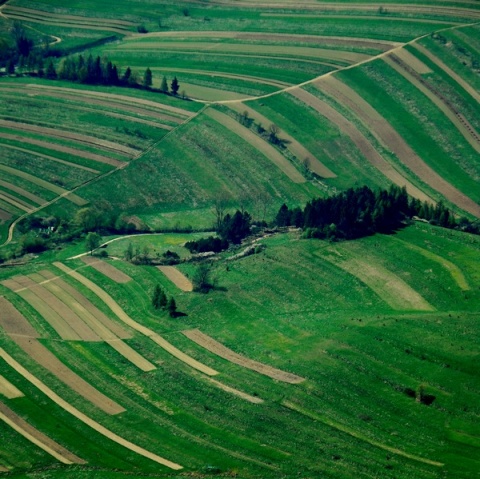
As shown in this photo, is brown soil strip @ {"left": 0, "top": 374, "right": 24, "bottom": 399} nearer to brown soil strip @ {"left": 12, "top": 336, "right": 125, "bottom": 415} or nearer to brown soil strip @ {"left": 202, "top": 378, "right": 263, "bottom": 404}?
brown soil strip @ {"left": 12, "top": 336, "right": 125, "bottom": 415}

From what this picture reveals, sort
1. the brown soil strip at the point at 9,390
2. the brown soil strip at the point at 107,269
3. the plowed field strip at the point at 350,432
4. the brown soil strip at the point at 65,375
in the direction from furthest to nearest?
the brown soil strip at the point at 107,269 → the brown soil strip at the point at 9,390 → the brown soil strip at the point at 65,375 → the plowed field strip at the point at 350,432

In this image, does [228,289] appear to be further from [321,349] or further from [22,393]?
[22,393]

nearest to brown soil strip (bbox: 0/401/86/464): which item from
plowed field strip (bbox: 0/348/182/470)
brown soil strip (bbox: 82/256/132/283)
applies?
plowed field strip (bbox: 0/348/182/470)

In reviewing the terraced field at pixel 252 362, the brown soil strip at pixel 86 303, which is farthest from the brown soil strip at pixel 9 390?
the brown soil strip at pixel 86 303

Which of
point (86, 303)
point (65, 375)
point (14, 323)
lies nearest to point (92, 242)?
point (86, 303)

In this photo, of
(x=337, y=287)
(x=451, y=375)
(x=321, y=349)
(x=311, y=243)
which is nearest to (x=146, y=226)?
(x=311, y=243)

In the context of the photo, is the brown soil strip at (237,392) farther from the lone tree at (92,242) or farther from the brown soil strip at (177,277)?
the lone tree at (92,242)
